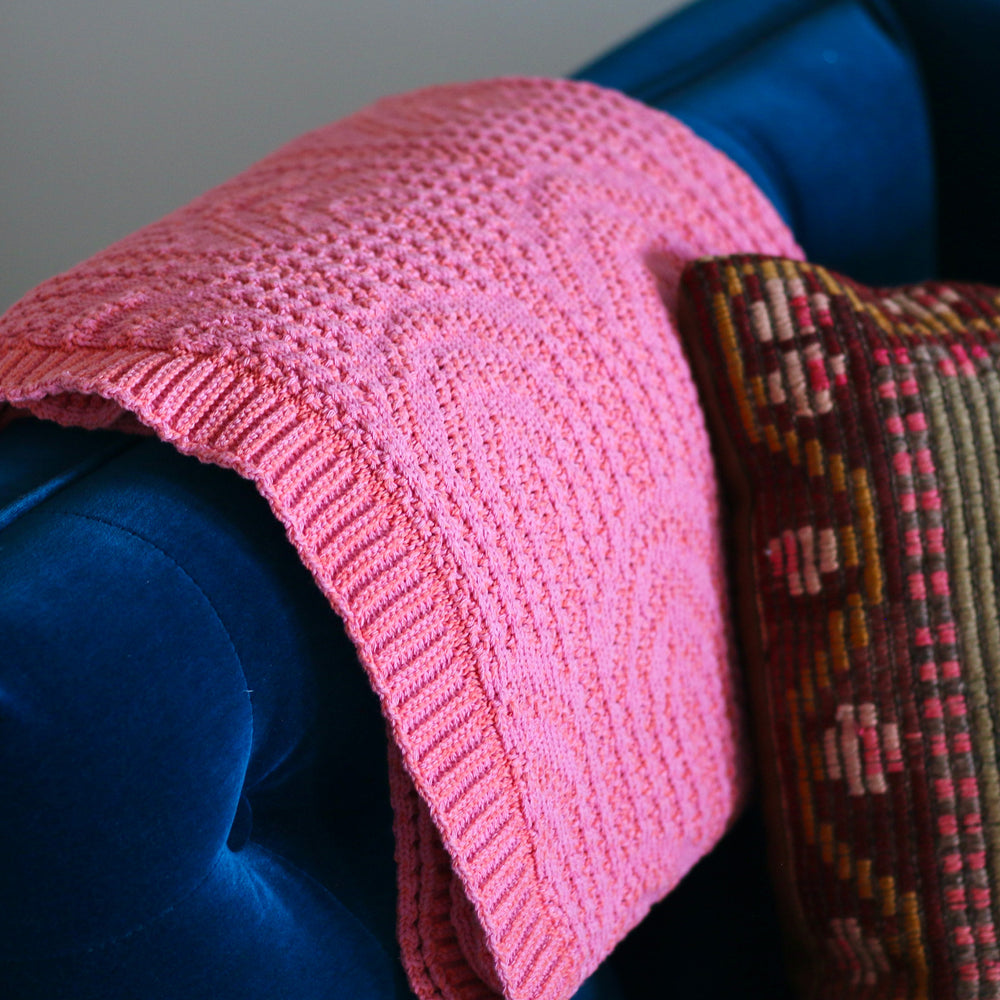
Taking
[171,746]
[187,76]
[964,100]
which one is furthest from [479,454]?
[187,76]

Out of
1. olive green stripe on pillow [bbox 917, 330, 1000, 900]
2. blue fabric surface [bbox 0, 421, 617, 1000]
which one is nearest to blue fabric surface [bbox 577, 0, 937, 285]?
olive green stripe on pillow [bbox 917, 330, 1000, 900]

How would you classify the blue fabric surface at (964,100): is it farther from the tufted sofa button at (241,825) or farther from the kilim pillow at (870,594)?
the tufted sofa button at (241,825)

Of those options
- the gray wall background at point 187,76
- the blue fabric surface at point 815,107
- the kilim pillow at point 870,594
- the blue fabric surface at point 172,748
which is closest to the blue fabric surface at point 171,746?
the blue fabric surface at point 172,748

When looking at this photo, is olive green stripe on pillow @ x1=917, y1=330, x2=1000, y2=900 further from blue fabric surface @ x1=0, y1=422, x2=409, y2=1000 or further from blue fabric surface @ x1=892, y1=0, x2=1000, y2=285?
blue fabric surface @ x1=892, y1=0, x2=1000, y2=285

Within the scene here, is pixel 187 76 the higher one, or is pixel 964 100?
pixel 187 76

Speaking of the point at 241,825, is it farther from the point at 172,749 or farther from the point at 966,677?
the point at 966,677

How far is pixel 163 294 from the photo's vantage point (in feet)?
1.66

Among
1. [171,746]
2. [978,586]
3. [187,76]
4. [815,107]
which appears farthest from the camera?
[187,76]

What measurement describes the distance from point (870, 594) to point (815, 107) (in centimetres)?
48

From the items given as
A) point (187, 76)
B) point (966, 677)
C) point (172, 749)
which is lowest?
point (966, 677)

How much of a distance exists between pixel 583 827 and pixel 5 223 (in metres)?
1.07

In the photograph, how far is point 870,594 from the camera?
23.3 inches

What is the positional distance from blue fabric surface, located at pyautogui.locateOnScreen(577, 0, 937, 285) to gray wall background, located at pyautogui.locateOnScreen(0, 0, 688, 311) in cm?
39

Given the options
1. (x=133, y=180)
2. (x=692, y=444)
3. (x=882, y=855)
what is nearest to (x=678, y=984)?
(x=882, y=855)
